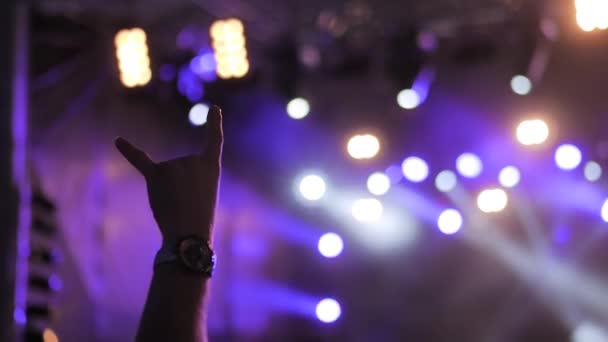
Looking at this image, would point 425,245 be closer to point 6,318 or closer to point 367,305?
point 367,305

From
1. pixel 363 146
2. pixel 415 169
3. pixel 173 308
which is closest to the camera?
pixel 173 308

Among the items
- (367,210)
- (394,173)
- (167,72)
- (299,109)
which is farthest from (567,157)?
(167,72)

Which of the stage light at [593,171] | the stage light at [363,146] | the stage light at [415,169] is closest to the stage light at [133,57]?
the stage light at [363,146]

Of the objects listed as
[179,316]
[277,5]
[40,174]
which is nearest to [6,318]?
[179,316]

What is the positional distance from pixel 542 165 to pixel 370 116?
3.39 feet

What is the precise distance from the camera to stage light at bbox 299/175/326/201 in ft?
16.6

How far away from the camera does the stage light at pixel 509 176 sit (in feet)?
15.4

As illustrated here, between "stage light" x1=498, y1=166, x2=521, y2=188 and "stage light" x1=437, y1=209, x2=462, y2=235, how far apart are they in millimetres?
298

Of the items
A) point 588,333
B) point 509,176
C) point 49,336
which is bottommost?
point 49,336

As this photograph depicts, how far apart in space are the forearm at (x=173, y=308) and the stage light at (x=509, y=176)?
→ 3.79 meters

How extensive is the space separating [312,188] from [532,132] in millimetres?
1286

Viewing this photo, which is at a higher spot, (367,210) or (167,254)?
(367,210)

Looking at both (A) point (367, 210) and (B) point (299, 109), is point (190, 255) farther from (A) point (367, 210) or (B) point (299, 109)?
(B) point (299, 109)

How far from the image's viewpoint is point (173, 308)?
106 centimetres
